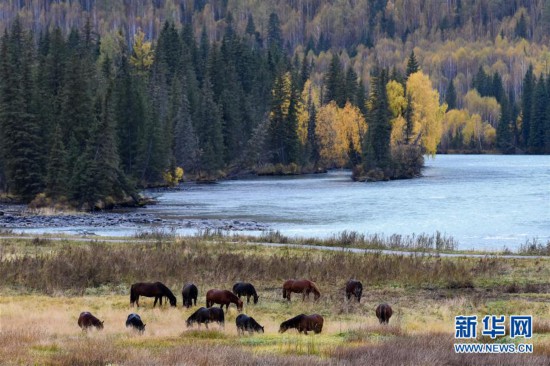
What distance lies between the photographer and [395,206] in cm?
7012

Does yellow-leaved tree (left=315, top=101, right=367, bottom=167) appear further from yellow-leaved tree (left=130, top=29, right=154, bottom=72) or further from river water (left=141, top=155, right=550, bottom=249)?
yellow-leaved tree (left=130, top=29, right=154, bottom=72)

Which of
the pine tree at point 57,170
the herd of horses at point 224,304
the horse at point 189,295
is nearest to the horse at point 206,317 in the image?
the herd of horses at point 224,304

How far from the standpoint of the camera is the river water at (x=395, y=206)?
54312 mm

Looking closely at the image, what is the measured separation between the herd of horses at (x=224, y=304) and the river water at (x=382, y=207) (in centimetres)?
2090

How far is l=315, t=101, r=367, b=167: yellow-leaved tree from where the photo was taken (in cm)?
13012

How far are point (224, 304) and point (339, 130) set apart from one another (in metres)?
108

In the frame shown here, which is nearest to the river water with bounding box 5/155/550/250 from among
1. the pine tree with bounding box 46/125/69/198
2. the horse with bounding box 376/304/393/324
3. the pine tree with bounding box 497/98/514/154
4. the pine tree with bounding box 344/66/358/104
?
the pine tree with bounding box 46/125/69/198

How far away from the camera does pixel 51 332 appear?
63.5 ft

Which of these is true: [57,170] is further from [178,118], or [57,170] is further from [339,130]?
[339,130]

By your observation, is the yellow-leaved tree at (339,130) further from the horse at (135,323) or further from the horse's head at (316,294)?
the horse at (135,323)

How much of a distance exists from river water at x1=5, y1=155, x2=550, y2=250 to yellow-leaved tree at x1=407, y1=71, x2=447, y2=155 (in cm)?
1291

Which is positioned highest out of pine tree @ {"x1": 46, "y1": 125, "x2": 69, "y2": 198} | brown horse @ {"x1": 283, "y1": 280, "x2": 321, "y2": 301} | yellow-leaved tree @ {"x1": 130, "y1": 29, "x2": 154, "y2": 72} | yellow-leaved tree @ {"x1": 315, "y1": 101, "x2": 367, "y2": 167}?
yellow-leaved tree @ {"x1": 130, "y1": 29, "x2": 154, "y2": 72}

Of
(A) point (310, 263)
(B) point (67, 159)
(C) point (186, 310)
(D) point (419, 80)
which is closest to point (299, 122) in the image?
(D) point (419, 80)

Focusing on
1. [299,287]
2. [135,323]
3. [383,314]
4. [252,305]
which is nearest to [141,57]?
[299,287]
